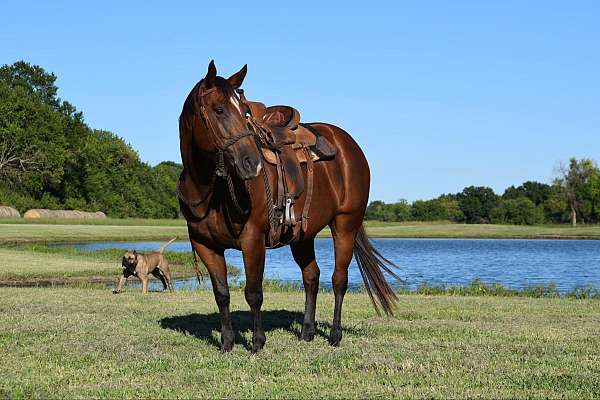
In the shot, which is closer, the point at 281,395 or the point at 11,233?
the point at 281,395

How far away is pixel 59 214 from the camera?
81.6 m

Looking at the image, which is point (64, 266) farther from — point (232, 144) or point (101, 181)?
point (101, 181)

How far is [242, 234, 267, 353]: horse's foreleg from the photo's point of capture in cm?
797

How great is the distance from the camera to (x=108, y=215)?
316 ft

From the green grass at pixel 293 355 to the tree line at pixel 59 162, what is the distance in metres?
67.5

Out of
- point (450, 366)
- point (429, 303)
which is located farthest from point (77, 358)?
point (429, 303)

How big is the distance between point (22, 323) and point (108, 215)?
289 feet

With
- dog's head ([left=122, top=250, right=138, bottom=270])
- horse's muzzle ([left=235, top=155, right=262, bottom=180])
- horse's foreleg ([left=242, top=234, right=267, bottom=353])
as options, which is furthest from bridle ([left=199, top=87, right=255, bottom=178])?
dog's head ([left=122, top=250, right=138, bottom=270])

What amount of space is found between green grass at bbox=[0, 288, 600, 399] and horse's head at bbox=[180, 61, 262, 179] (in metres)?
2.04

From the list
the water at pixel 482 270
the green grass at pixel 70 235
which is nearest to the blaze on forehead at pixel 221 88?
the water at pixel 482 270

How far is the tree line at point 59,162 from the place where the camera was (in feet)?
251

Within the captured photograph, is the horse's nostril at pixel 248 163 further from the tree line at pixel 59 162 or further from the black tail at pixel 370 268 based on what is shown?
the tree line at pixel 59 162

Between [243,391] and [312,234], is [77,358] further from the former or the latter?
[312,234]

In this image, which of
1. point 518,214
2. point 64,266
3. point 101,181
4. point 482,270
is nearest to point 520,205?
point 518,214
